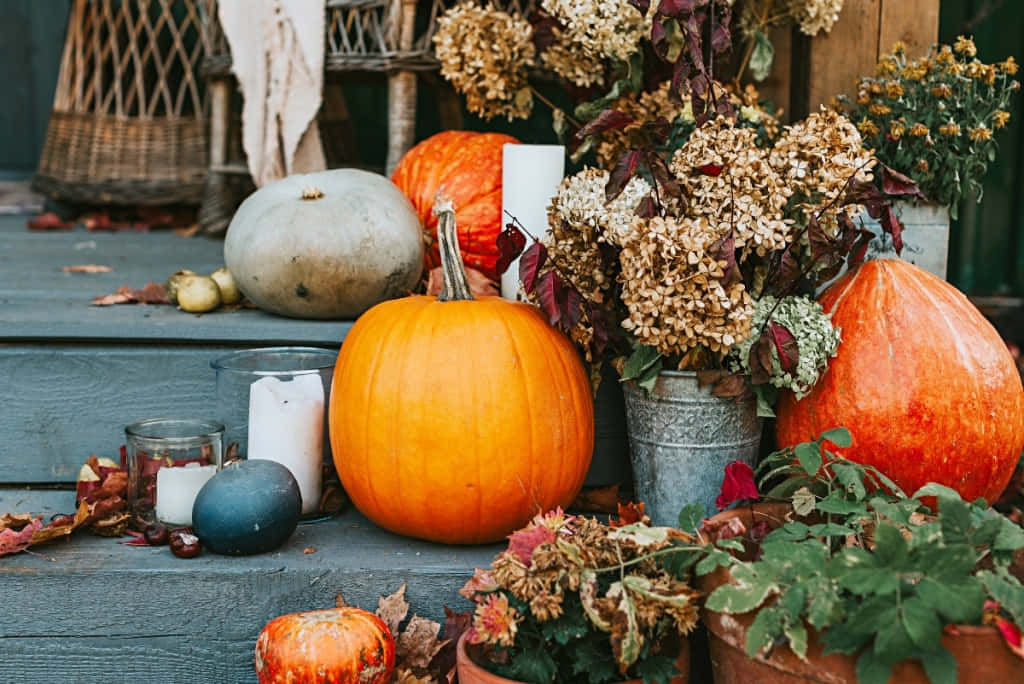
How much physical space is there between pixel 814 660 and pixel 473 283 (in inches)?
48.3

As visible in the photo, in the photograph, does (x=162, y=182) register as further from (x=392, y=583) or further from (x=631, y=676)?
(x=631, y=676)

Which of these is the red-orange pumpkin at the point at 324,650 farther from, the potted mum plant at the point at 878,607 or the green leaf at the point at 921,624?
the green leaf at the point at 921,624

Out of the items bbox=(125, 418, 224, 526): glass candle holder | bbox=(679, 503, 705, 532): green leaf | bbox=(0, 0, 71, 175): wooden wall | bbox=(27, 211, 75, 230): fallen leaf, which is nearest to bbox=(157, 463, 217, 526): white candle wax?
bbox=(125, 418, 224, 526): glass candle holder

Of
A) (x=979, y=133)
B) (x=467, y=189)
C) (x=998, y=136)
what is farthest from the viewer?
(x=998, y=136)

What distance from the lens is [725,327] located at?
5.41 feet

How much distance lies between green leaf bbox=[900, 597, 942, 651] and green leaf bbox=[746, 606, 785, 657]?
0.49 feet

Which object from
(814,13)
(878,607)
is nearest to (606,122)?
(814,13)

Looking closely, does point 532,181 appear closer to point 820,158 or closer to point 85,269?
point 820,158

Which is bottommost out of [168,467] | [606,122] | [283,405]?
[168,467]

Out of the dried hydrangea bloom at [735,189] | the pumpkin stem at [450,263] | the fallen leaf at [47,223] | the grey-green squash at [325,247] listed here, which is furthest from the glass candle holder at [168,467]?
the fallen leaf at [47,223]

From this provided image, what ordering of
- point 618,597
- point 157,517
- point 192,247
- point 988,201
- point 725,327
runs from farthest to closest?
point 988,201, point 192,247, point 157,517, point 725,327, point 618,597

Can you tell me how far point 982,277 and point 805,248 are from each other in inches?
91.4

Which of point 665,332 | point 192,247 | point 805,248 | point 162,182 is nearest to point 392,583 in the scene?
point 665,332

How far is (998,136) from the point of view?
3.68m
